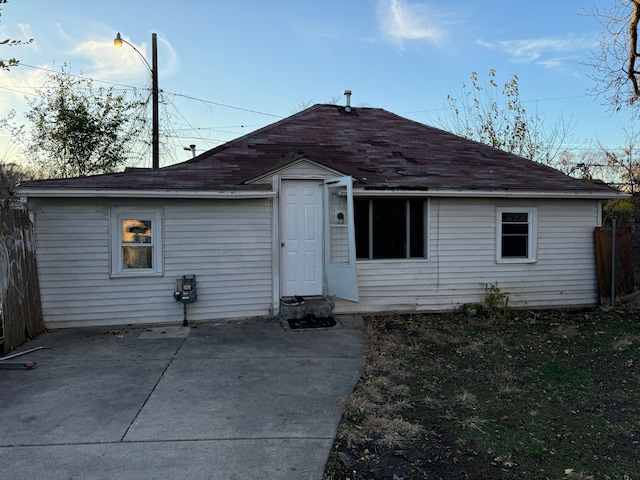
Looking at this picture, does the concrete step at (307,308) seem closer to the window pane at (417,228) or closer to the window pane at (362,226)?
the window pane at (362,226)

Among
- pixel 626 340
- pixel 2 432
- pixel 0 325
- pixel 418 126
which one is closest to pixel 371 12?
pixel 418 126

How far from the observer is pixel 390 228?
8.15 m

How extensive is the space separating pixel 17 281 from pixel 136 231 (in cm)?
181

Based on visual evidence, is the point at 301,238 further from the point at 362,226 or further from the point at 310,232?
the point at 362,226

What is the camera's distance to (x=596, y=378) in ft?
16.0

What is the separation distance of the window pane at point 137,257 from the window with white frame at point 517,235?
21.7 ft

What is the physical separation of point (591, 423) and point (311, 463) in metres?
2.57

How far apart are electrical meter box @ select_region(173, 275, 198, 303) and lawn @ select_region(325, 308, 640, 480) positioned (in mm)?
2962

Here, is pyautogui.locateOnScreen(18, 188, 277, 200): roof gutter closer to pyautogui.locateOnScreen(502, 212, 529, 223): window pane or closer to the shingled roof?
the shingled roof

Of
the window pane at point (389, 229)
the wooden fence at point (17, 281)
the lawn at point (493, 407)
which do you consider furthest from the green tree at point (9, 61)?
the window pane at point (389, 229)

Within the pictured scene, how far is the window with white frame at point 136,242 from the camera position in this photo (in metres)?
6.97

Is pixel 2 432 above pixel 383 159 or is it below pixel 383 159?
below

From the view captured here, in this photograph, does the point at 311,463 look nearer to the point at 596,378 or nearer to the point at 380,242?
the point at 596,378

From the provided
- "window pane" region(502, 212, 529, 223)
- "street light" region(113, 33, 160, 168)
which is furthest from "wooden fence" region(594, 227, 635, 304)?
"street light" region(113, 33, 160, 168)
